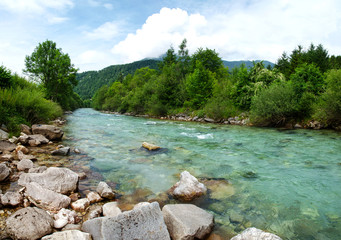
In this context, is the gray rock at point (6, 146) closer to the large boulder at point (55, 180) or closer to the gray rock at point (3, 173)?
the gray rock at point (3, 173)

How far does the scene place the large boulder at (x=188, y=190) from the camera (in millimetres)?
5509

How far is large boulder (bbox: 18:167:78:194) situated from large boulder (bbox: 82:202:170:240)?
211 centimetres

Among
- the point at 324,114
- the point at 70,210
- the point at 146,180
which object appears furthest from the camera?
the point at 324,114

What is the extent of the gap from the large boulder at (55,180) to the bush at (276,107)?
21.8 metres

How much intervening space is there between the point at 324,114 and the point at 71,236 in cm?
2264

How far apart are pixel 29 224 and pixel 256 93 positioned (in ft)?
97.5

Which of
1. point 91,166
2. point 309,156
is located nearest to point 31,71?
point 91,166

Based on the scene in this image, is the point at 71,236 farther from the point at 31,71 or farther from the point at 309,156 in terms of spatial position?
the point at 31,71

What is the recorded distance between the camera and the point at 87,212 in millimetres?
4691

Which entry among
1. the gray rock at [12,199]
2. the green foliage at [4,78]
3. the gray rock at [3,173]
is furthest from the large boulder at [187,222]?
the green foliage at [4,78]

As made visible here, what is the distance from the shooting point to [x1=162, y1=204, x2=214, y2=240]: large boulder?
3762 mm

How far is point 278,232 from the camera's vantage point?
4.23 metres

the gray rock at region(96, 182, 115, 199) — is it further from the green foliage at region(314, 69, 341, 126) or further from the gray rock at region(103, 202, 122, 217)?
the green foliage at region(314, 69, 341, 126)

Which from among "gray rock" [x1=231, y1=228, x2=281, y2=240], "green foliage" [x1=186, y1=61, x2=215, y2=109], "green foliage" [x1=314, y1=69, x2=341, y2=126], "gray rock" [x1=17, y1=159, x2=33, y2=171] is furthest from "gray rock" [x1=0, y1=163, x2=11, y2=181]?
"green foliage" [x1=186, y1=61, x2=215, y2=109]
